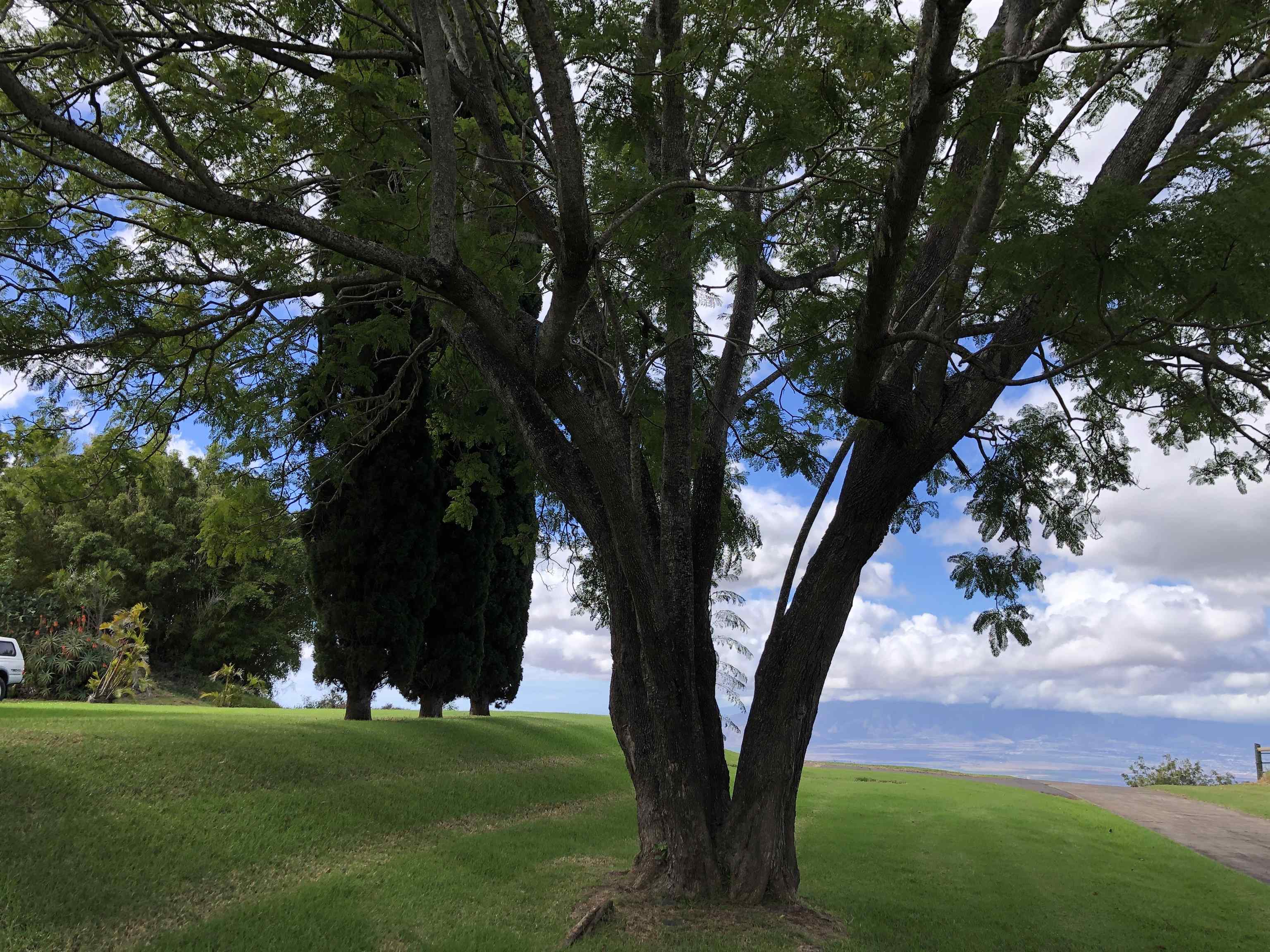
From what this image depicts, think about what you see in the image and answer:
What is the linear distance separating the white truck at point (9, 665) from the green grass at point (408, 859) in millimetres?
7030

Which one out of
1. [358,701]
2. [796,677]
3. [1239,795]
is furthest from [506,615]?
[1239,795]

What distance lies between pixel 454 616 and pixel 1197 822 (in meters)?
15.4

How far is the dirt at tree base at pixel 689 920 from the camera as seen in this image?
6234mm

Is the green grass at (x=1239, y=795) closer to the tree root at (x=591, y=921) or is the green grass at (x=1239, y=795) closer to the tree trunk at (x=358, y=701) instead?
the tree root at (x=591, y=921)

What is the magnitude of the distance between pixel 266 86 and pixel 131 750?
24.5ft

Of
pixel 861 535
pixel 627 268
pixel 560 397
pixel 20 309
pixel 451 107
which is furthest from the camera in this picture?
pixel 627 268

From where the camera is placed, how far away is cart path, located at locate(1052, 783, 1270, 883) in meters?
12.3

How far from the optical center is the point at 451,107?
17.8 ft

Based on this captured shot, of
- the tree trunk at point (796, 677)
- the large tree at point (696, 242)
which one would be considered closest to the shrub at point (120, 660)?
the large tree at point (696, 242)

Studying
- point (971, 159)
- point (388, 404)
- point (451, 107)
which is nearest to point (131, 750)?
point (388, 404)

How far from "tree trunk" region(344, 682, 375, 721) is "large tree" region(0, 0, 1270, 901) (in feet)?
22.8

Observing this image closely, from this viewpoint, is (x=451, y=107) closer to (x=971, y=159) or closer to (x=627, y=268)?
(x=627, y=268)

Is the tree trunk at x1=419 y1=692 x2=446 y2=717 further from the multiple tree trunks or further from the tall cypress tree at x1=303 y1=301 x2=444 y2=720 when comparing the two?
the multiple tree trunks

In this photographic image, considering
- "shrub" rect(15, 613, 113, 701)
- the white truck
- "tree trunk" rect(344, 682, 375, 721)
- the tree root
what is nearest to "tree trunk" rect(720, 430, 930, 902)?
the tree root
